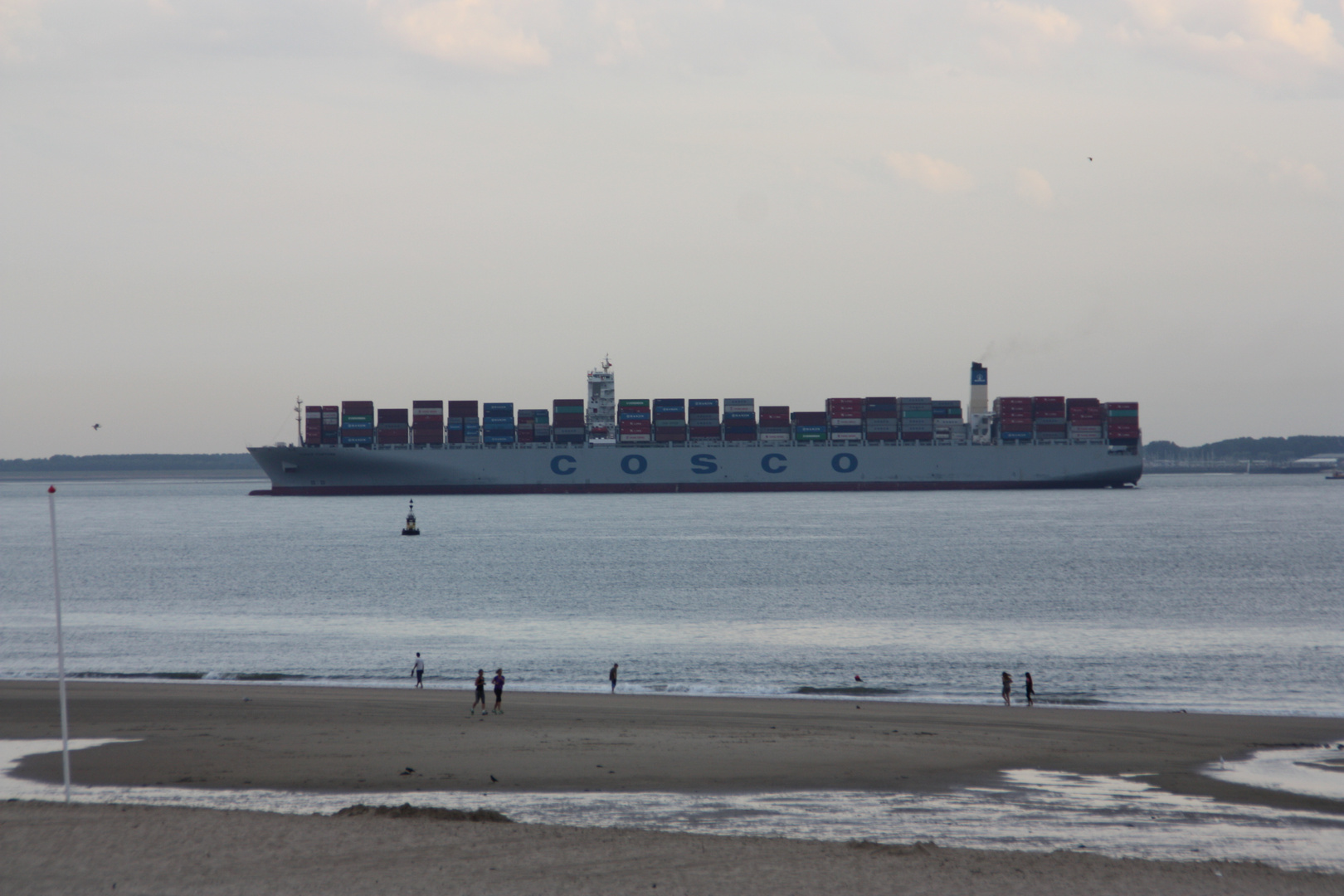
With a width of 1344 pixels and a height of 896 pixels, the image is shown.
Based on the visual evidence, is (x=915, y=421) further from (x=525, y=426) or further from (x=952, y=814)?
(x=952, y=814)

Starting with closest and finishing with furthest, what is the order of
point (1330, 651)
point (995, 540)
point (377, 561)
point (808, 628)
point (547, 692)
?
1. point (547, 692)
2. point (1330, 651)
3. point (808, 628)
4. point (377, 561)
5. point (995, 540)

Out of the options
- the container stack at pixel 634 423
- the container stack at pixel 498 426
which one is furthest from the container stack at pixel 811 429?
the container stack at pixel 498 426

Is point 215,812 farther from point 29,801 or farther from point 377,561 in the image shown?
point 377,561

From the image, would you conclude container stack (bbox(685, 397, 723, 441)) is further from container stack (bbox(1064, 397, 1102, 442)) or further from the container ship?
container stack (bbox(1064, 397, 1102, 442))

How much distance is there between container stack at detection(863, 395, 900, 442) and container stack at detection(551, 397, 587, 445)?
23.3 meters

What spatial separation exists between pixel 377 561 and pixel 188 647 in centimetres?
1982

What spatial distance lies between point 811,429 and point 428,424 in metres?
30.9

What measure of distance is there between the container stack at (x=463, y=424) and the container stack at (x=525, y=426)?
10.5 ft

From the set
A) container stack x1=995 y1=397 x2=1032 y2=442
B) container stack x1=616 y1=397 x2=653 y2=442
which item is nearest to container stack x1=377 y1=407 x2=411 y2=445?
container stack x1=616 y1=397 x2=653 y2=442

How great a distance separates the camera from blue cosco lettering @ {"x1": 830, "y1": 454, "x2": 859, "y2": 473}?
82375 millimetres

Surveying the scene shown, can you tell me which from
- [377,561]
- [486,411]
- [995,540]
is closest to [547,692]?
Result: [377,561]

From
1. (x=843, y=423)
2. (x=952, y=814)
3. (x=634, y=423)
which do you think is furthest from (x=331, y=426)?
(x=952, y=814)

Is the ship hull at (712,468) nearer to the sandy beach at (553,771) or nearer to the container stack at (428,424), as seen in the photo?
the container stack at (428,424)

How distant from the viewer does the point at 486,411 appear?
3243 inches
